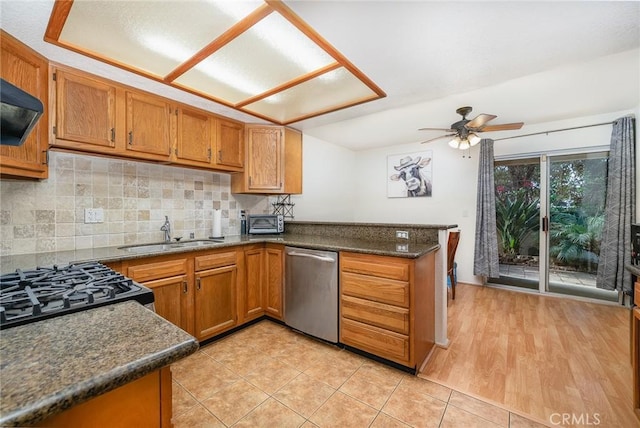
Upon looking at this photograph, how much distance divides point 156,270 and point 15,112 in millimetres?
1426

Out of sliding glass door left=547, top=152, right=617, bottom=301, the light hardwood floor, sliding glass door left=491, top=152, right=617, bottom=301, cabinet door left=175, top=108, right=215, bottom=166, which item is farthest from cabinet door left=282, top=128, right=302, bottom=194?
sliding glass door left=547, top=152, right=617, bottom=301

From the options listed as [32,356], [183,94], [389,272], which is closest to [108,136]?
[183,94]

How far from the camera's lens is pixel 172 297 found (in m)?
2.03

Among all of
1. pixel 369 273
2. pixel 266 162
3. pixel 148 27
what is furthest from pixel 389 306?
pixel 148 27

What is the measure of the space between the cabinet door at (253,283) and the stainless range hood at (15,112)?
1840 mm

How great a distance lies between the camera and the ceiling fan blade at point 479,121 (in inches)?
97.9

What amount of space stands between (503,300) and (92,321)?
4135 millimetres

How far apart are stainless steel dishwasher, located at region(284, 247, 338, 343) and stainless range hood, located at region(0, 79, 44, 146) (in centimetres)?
181

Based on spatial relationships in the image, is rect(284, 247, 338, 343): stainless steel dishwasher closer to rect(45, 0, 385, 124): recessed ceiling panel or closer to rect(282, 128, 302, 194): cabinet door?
rect(282, 128, 302, 194): cabinet door

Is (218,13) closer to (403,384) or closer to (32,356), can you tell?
(32,356)

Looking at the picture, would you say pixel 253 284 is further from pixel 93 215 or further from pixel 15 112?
pixel 15 112

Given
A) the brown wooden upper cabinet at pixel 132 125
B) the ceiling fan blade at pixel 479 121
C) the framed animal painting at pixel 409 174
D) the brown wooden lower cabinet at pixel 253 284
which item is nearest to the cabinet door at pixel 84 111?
the brown wooden upper cabinet at pixel 132 125

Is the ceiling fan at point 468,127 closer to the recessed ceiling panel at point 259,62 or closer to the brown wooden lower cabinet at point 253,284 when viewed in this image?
the recessed ceiling panel at point 259,62

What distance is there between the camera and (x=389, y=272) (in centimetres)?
187
